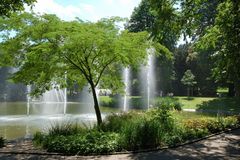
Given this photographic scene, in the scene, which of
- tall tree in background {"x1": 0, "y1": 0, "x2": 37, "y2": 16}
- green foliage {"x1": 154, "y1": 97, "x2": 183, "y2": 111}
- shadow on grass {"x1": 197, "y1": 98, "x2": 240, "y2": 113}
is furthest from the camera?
shadow on grass {"x1": 197, "y1": 98, "x2": 240, "y2": 113}

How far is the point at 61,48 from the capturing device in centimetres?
1278

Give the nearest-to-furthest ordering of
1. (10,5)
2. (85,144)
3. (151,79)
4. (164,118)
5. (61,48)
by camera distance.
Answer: (10,5), (85,144), (61,48), (164,118), (151,79)

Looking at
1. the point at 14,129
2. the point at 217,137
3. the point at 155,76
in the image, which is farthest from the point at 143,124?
the point at 155,76

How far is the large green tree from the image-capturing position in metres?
12.9

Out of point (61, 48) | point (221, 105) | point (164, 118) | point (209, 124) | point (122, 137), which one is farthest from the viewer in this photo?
point (221, 105)

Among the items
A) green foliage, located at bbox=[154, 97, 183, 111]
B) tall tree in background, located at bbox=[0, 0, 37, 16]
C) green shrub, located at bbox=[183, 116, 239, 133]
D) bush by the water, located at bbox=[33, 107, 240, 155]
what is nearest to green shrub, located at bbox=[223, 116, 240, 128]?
green shrub, located at bbox=[183, 116, 239, 133]

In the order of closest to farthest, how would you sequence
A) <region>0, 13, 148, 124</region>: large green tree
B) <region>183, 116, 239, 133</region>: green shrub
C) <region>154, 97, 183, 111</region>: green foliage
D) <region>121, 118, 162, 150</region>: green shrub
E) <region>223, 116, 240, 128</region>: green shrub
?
1. <region>121, 118, 162, 150</region>: green shrub
2. <region>0, 13, 148, 124</region>: large green tree
3. <region>183, 116, 239, 133</region>: green shrub
4. <region>154, 97, 183, 111</region>: green foliage
5. <region>223, 116, 240, 128</region>: green shrub

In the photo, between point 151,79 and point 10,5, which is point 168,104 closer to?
point 10,5

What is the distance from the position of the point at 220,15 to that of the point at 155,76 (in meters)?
42.8

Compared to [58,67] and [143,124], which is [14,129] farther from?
[143,124]

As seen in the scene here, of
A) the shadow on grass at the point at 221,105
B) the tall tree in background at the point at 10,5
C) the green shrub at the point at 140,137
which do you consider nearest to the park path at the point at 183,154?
the green shrub at the point at 140,137

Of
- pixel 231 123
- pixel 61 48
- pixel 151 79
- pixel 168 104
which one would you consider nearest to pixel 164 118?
pixel 168 104

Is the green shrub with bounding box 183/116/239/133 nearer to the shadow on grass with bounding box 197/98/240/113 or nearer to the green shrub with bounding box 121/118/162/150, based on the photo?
the green shrub with bounding box 121/118/162/150

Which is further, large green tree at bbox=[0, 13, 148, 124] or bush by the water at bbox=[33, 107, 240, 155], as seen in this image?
large green tree at bbox=[0, 13, 148, 124]
